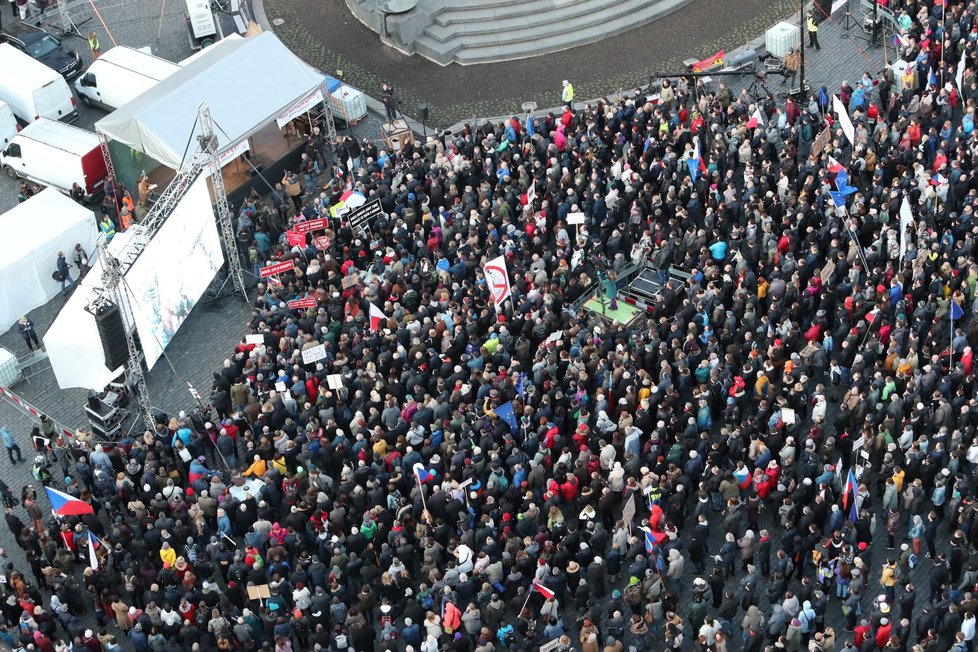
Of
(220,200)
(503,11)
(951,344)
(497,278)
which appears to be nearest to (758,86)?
(503,11)

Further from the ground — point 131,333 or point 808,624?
point 131,333

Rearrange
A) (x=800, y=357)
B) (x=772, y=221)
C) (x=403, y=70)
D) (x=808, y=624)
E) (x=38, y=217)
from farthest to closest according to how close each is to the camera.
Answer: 1. (x=403, y=70)
2. (x=38, y=217)
3. (x=772, y=221)
4. (x=800, y=357)
5. (x=808, y=624)

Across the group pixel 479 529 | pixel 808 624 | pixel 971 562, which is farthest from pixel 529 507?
pixel 971 562

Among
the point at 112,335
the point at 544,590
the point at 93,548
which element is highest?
the point at 112,335

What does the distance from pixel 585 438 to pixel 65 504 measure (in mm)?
11296

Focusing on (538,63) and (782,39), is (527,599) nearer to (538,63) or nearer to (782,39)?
(782,39)

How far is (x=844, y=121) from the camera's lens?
4325cm

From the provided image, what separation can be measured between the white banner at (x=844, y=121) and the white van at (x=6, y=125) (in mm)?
Result: 24747

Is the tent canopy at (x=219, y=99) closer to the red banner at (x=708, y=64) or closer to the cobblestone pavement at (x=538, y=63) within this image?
the cobblestone pavement at (x=538, y=63)

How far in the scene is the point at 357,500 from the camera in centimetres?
3481

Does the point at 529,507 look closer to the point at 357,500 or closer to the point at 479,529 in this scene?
the point at 479,529

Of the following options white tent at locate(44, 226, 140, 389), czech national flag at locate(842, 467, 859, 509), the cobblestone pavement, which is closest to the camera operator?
the cobblestone pavement

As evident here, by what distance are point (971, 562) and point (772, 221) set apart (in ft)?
40.8

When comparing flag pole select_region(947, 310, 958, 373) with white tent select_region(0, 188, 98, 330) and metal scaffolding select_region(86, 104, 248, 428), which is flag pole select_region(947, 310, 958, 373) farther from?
white tent select_region(0, 188, 98, 330)
